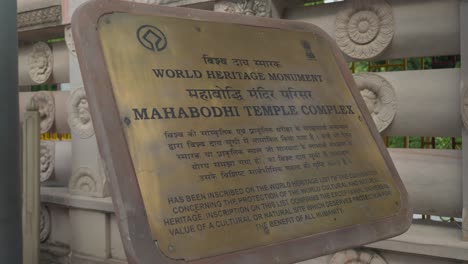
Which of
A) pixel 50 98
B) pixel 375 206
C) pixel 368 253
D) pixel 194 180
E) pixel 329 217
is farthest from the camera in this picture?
pixel 50 98

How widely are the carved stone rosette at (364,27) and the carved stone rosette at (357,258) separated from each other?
4.03ft

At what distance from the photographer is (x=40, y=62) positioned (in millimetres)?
5410

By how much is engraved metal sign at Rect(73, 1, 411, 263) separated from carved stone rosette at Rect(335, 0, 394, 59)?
139 cm

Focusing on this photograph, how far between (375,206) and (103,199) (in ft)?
9.95

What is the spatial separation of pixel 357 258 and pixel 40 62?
3.94m

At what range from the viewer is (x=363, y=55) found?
3250 millimetres

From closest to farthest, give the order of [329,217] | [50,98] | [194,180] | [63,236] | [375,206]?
[194,180] < [329,217] < [375,206] < [63,236] < [50,98]

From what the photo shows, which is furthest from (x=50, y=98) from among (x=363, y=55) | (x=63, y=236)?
(x=363, y=55)

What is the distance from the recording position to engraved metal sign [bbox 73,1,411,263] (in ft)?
4.48

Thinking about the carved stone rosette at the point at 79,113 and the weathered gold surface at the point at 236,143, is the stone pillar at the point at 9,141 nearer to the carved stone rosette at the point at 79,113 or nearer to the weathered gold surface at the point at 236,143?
the weathered gold surface at the point at 236,143

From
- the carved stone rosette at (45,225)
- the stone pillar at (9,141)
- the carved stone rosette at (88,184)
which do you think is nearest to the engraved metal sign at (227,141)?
the stone pillar at (9,141)

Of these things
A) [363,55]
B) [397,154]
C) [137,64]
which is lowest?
[397,154]

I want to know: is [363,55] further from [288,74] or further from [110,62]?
[110,62]

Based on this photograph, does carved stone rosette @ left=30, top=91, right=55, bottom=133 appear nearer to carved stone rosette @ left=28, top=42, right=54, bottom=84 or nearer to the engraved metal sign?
carved stone rosette @ left=28, top=42, right=54, bottom=84
